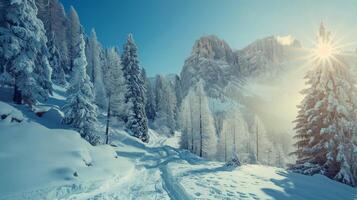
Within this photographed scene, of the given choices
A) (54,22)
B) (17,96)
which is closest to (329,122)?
(17,96)

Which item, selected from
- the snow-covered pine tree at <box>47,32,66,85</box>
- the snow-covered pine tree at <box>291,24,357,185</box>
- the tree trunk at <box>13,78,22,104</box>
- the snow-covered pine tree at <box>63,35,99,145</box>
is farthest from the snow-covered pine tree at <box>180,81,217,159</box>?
the tree trunk at <box>13,78,22,104</box>

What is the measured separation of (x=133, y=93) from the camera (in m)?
46.9

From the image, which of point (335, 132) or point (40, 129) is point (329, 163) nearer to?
point (335, 132)

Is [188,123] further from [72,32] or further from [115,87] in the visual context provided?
[72,32]

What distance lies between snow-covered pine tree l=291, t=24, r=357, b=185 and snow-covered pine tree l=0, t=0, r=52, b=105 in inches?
977

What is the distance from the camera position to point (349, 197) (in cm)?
1532

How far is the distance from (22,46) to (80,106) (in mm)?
7357

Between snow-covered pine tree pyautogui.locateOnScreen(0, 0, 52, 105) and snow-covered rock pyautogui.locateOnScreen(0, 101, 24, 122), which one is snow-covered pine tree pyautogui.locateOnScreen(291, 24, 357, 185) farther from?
snow-covered pine tree pyautogui.locateOnScreen(0, 0, 52, 105)

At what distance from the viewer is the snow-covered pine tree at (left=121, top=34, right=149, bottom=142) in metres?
46.1

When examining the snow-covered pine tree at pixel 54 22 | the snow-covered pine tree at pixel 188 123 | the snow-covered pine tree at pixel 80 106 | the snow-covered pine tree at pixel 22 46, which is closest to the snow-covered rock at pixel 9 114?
the snow-covered pine tree at pixel 22 46

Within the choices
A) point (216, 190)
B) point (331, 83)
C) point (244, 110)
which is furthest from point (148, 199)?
point (244, 110)

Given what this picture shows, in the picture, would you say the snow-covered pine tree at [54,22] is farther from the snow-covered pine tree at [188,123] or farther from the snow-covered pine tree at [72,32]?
the snow-covered pine tree at [188,123]

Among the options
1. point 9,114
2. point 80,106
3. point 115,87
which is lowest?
point 9,114

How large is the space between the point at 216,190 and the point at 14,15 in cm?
2298
